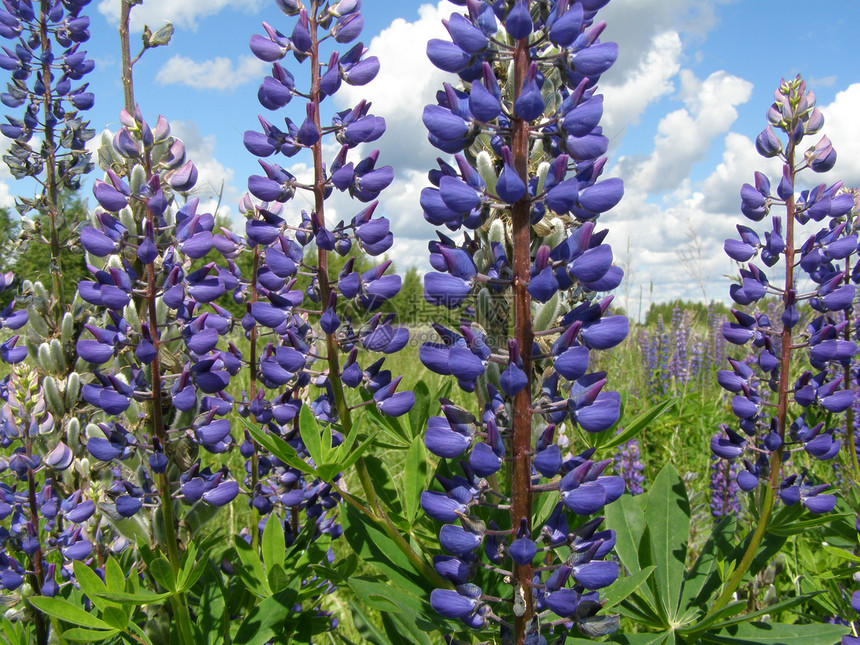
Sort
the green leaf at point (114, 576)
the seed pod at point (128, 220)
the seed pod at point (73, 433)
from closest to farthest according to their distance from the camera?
the green leaf at point (114, 576) < the seed pod at point (128, 220) < the seed pod at point (73, 433)

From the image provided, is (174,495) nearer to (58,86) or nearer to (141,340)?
(141,340)

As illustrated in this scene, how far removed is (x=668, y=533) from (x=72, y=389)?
1.97m

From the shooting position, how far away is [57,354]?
2105 millimetres

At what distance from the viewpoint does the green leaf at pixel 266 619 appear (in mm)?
1512

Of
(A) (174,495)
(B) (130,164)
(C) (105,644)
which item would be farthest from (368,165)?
(C) (105,644)

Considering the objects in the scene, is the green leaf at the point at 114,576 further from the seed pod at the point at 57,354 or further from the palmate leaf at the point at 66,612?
the seed pod at the point at 57,354

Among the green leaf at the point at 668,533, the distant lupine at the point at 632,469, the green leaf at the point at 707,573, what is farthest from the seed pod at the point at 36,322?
the distant lupine at the point at 632,469

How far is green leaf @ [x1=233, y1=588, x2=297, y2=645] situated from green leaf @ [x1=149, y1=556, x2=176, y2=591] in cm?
23

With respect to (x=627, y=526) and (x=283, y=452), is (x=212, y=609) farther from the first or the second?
(x=627, y=526)

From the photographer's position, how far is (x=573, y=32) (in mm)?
1210

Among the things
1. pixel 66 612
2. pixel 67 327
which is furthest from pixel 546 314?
pixel 67 327

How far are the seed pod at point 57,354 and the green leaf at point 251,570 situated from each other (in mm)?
987

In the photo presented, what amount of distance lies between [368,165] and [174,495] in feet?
3.47

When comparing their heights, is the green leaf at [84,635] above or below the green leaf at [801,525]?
below
